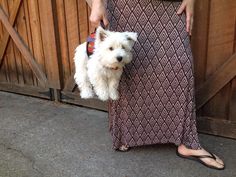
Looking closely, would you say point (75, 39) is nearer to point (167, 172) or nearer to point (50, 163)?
point (50, 163)

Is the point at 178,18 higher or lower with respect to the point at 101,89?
higher

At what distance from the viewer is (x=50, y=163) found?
316 centimetres

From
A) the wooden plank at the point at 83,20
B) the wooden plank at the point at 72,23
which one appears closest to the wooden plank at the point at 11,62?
the wooden plank at the point at 72,23

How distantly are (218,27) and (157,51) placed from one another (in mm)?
656

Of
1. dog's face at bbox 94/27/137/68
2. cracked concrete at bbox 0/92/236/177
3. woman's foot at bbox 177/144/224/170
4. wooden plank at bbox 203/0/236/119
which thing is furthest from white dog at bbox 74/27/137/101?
wooden plank at bbox 203/0/236/119

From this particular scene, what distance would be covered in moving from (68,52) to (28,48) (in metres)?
0.67

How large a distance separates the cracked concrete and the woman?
12cm

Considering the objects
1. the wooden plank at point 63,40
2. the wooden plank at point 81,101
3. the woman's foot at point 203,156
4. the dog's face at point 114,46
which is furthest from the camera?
the wooden plank at point 81,101

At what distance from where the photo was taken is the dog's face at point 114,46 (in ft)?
8.27

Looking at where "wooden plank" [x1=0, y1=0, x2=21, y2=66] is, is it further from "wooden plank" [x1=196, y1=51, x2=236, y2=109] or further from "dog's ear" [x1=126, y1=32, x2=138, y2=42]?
"wooden plank" [x1=196, y1=51, x2=236, y2=109]

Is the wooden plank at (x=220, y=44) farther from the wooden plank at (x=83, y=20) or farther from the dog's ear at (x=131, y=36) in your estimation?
the wooden plank at (x=83, y=20)

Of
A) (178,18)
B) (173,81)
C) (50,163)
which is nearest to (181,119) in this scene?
(173,81)

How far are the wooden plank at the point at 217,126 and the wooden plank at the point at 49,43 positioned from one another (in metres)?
1.81

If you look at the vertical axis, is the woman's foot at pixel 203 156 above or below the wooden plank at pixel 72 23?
below
